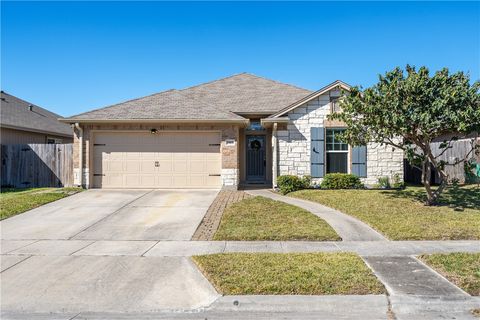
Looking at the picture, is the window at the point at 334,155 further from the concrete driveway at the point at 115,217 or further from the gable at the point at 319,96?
the concrete driveway at the point at 115,217

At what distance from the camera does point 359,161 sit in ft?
44.5

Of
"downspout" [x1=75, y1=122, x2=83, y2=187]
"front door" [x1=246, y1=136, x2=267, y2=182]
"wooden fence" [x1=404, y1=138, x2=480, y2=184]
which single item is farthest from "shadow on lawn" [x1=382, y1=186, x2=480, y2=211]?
"downspout" [x1=75, y1=122, x2=83, y2=187]

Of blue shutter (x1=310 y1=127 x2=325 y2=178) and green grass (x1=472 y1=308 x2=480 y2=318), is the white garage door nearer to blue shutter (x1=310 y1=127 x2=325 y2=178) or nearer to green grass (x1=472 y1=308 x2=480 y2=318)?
blue shutter (x1=310 y1=127 x2=325 y2=178)

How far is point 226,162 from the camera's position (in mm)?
13477

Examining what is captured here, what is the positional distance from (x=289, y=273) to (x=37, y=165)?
45.8ft

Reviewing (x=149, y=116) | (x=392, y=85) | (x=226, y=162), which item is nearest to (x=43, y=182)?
(x=149, y=116)

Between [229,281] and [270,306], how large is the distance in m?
0.81

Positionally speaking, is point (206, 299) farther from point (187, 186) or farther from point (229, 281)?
point (187, 186)

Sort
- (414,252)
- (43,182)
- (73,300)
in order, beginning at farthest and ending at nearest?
(43,182), (414,252), (73,300)

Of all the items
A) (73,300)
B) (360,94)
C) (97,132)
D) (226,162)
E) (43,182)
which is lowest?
(73,300)

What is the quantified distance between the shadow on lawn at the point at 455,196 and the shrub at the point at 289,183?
124 inches

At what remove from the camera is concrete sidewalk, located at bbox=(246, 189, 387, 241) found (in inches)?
287

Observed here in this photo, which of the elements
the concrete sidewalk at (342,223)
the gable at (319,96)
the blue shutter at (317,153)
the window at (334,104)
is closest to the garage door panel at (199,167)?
the gable at (319,96)

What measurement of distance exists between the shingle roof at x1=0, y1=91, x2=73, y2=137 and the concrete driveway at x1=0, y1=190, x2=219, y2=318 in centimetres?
886
